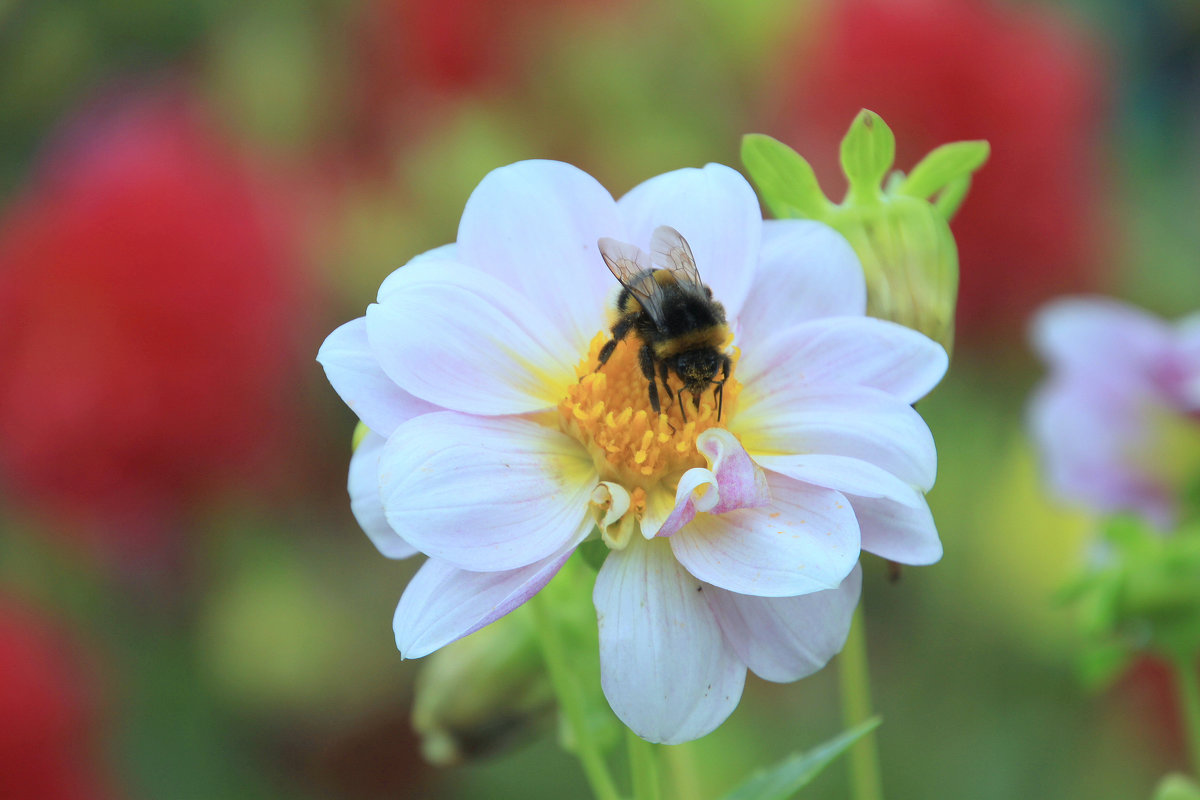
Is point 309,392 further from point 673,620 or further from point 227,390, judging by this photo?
point 673,620

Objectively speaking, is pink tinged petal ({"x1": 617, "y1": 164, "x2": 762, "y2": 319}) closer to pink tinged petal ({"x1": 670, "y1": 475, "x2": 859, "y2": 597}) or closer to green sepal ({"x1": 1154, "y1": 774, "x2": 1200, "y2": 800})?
pink tinged petal ({"x1": 670, "y1": 475, "x2": 859, "y2": 597})

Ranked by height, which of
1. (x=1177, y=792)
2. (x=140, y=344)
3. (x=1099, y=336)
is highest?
(x=140, y=344)

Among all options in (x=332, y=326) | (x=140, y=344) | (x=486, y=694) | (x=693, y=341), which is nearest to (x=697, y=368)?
(x=693, y=341)

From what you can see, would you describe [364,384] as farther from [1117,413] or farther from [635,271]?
[1117,413]

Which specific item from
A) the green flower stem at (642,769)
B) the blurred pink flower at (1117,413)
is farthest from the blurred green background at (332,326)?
the green flower stem at (642,769)

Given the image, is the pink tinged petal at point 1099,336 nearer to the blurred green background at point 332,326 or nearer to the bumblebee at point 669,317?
the bumblebee at point 669,317
